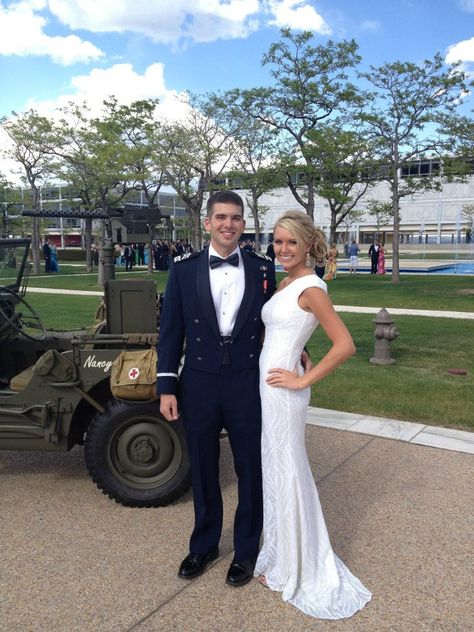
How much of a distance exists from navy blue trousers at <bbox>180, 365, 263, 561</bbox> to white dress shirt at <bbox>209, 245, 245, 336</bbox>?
208 mm

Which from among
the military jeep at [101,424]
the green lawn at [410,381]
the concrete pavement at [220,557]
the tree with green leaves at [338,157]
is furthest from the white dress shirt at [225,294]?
the tree with green leaves at [338,157]

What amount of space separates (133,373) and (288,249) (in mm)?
1215

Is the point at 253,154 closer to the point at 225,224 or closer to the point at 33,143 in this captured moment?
the point at 33,143

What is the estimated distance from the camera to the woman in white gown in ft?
8.18

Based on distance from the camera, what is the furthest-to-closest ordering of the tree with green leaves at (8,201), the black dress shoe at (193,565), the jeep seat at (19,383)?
the tree with green leaves at (8,201) < the jeep seat at (19,383) < the black dress shoe at (193,565)

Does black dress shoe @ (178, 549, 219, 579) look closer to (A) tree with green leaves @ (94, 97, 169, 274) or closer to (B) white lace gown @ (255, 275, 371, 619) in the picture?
(B) white lace gown @ (255, 275, 371, 619)

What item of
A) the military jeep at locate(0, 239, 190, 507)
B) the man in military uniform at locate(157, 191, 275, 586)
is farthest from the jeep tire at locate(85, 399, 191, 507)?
the man in military uniform at locate(157, 191, 275, 586)

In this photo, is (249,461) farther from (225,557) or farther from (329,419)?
(329,419)

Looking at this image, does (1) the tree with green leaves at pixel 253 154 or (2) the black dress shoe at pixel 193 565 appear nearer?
(2) the black dress shoe at pixel 193 565

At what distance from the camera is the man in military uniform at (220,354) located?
2.61 meters

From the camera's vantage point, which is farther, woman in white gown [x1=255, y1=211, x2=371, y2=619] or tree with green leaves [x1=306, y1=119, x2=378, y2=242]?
tree with green leaves [x1=306, y1=119, x2=378, y2=242]

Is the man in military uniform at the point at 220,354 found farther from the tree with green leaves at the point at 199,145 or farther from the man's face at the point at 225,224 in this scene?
the tree with green leaves at the point at 199,145

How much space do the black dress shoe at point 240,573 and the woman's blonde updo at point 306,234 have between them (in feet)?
4.83

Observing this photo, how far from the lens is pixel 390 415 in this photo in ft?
17.3
